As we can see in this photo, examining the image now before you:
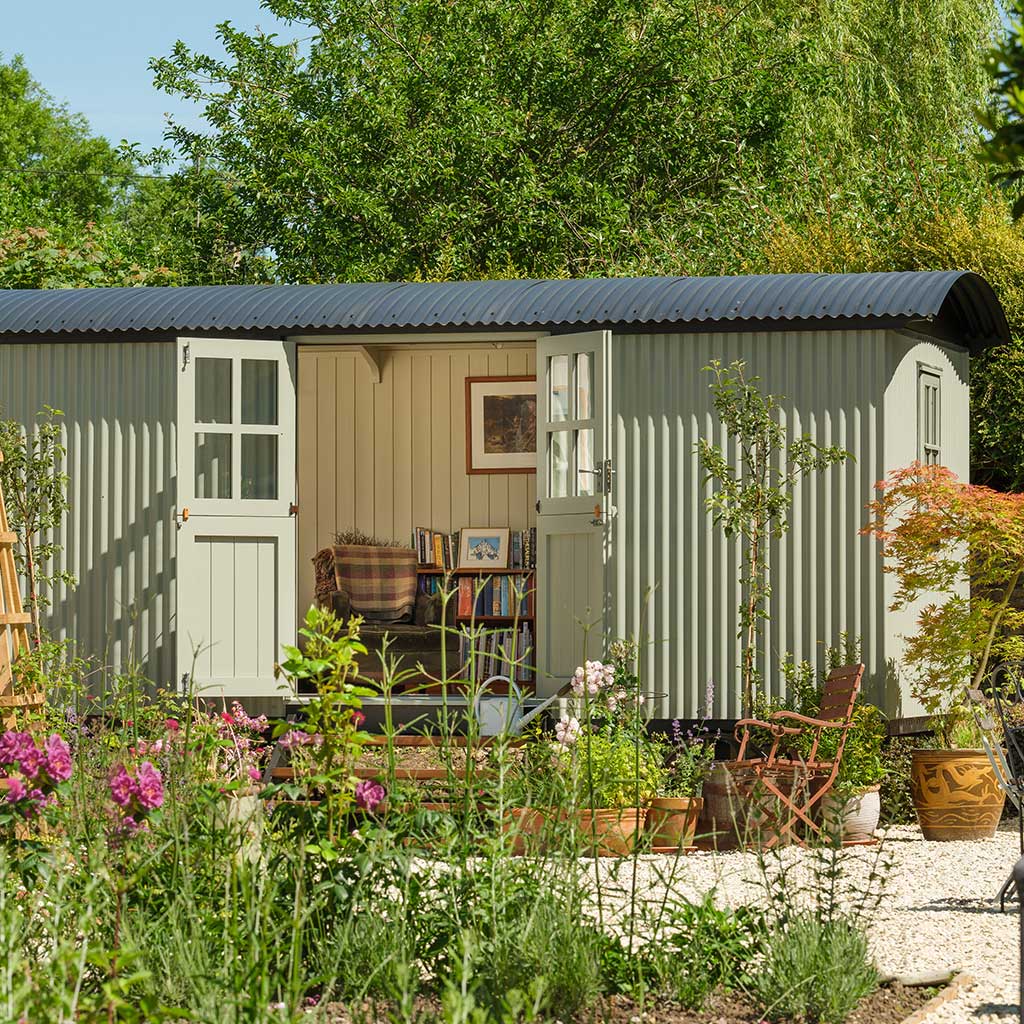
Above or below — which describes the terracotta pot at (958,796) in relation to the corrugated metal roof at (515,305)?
below

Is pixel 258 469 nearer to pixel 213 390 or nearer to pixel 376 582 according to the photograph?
pixel 213 390

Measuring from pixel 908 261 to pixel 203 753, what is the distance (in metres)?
8.48

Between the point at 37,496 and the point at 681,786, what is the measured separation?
372 cm

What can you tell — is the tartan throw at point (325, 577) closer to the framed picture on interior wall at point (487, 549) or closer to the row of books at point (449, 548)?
the row of books at point (449, 548)

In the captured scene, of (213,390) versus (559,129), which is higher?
(559,129)

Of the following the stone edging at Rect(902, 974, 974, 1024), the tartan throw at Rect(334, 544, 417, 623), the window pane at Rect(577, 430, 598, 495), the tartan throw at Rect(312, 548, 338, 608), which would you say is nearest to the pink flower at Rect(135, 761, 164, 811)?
the stone edging at Rect(902, 974, 974, 1024)

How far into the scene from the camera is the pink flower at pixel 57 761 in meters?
3.91

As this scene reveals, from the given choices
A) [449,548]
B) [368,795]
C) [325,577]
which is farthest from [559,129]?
[368,795]

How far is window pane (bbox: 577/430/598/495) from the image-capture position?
28.1ft

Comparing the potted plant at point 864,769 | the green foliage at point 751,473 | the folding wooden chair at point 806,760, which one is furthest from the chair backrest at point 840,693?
the green foliage at point 751,473

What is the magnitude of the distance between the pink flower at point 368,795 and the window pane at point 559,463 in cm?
477

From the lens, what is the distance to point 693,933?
172 inches

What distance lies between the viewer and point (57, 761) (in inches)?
155

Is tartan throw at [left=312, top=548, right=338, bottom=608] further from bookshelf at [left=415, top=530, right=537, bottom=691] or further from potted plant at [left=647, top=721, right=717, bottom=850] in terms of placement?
potted plant at [left=647, top=721, right=717, bottom=850]
